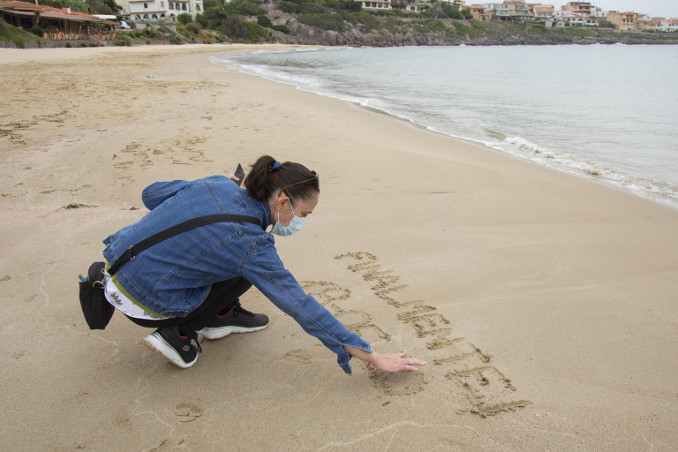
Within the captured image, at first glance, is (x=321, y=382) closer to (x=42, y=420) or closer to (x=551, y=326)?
(x=42, y=420)

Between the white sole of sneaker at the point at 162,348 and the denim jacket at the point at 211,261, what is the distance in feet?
0.81

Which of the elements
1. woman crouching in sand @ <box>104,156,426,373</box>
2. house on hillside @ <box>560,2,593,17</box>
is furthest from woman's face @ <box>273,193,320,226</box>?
house on hillside @ <box>560,2,593,17</box>

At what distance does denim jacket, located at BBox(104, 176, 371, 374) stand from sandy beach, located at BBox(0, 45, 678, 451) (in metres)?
0.41

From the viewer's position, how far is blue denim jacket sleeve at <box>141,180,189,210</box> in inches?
74.7

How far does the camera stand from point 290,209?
177cm

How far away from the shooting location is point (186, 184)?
1.86 m

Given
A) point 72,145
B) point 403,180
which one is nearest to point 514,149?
point 403,180

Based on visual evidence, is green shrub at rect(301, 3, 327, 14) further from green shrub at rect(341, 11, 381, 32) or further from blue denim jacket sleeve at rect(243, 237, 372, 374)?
blue denim jacket sleeve at rect(243, 237, 372, 374)

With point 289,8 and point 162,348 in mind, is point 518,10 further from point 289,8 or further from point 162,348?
point 162,348

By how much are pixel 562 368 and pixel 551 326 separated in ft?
1.15

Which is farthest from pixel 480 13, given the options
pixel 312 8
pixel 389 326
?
pixel 389 326

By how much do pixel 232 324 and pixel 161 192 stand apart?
0.83 metres

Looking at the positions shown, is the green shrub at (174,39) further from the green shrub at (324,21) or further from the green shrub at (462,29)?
the green shrub at (462,29)

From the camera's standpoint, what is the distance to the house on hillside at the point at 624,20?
12888cm
